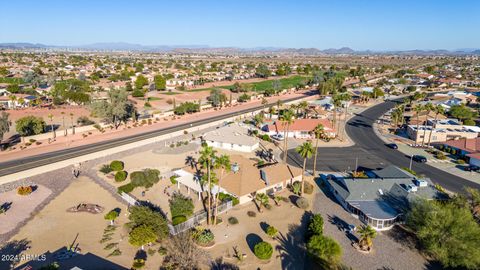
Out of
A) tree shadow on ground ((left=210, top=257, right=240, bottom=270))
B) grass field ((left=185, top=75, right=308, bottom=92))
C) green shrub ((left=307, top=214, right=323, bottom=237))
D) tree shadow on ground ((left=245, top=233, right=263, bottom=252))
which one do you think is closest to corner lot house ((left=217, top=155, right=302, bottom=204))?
tree shadow on ground ((left=245, top=233, right=263, bottom=252))

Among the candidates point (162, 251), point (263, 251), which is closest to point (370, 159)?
point (263, 251)

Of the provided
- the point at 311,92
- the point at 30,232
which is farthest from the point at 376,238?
the point at 311,92

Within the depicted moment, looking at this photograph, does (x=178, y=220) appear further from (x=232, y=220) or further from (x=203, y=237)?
(x=232, y=220)

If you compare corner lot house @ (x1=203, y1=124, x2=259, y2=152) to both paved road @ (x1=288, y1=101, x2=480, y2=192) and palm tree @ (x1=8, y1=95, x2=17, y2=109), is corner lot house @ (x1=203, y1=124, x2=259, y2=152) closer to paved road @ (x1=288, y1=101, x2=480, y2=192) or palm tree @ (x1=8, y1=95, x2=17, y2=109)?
paved road @ (x1=288, y1=101, x2=480, y2=192)

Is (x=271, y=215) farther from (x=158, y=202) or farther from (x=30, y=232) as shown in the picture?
(x=30, y=232)

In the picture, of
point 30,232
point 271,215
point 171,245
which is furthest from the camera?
point 271,215

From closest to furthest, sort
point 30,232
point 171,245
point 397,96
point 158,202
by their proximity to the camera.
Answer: point 171,245 → point 30,232 → point 158,202 → point 397,96
